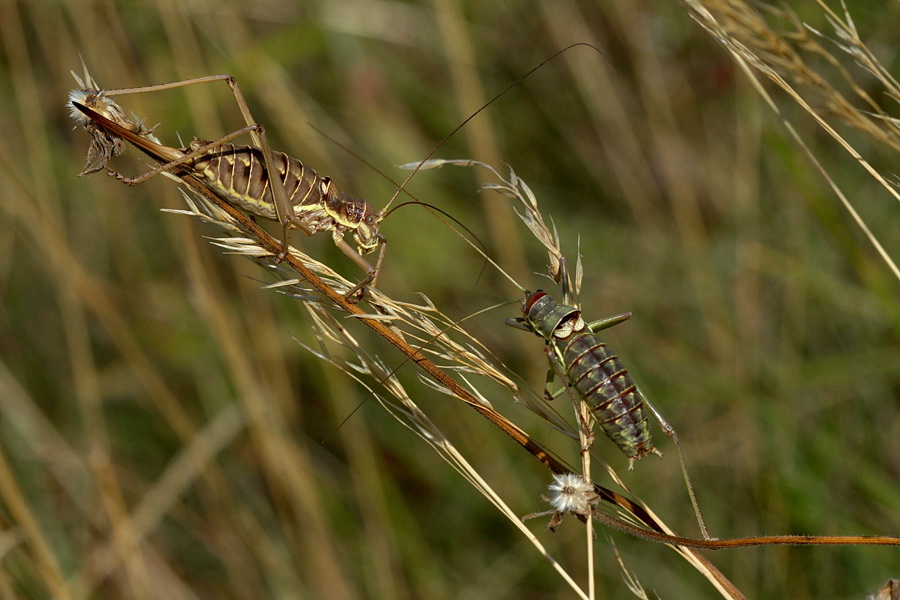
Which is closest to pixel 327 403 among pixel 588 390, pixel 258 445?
pixel 258 445

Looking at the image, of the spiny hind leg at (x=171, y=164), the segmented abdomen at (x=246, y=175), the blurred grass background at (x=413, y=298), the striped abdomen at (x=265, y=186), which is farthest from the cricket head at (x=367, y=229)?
the spiny hind leg at (x=171, y=164)

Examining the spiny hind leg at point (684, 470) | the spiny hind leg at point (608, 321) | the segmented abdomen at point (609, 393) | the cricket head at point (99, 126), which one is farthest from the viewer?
the spiny hind leg at point (608, 321)

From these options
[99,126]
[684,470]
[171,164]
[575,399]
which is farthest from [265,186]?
[684,470]

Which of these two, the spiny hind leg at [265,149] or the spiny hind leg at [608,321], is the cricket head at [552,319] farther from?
the spiny hind leg at [265,149]

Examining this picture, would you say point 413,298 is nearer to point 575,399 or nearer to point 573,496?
point 575,399

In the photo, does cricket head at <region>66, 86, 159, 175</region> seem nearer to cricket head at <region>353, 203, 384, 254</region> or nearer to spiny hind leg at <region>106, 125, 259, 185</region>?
spiny hind leg at <region>106, 125, 259, 185</region>

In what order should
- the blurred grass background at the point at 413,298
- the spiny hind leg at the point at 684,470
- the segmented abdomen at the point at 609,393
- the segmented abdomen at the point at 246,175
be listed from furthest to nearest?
the blurred grass background at the point at 413,298 → the segmented abdomen at the point at 246,175 → the segmented abdomen at the point at 609,393 → the spiny hind leg at the point at 684,470

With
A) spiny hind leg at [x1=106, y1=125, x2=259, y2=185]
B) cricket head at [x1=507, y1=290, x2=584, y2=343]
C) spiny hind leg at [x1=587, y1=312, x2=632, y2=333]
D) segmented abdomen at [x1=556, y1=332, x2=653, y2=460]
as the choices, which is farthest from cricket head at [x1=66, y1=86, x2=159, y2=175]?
spiny hind leg at [x1=587, y1=312, x2=632, y2=333]
